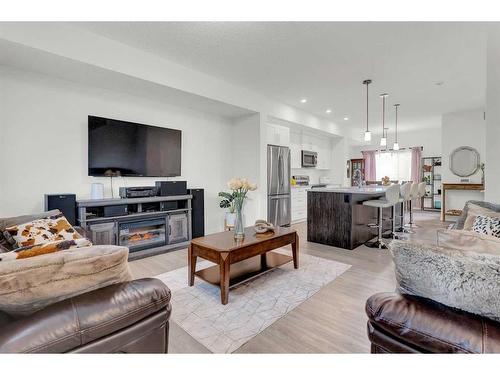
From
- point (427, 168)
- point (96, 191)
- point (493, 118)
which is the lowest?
point (96, 191)

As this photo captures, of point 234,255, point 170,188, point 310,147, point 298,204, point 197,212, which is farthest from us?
point 310,147

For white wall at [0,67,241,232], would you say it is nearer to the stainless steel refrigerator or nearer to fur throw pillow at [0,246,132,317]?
the stainless steel refrigerator

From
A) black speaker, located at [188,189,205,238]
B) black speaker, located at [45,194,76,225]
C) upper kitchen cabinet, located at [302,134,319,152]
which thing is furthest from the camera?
upper kitchen cabinet, located at [302,134,319,152]

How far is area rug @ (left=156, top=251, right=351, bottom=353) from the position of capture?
6.10 feet

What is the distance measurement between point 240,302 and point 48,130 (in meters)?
3.17

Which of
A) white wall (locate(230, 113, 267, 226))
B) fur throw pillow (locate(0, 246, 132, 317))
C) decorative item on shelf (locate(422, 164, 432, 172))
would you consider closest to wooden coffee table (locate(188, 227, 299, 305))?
fur throw pillow (locate(0, 246, 132, 317))

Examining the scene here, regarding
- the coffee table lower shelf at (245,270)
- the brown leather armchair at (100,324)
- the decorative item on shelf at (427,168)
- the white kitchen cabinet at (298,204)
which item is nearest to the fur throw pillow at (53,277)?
the brown leather armchair at (100,324)

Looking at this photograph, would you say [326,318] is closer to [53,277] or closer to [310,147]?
[53,277]

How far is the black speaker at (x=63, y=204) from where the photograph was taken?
2986 millimetres

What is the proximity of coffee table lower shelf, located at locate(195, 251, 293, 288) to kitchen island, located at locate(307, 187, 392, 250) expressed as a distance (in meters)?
1.31

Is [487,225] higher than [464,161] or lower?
lower

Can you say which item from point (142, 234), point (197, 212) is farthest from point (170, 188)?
point (142, 234)

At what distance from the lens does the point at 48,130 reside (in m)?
3.25
